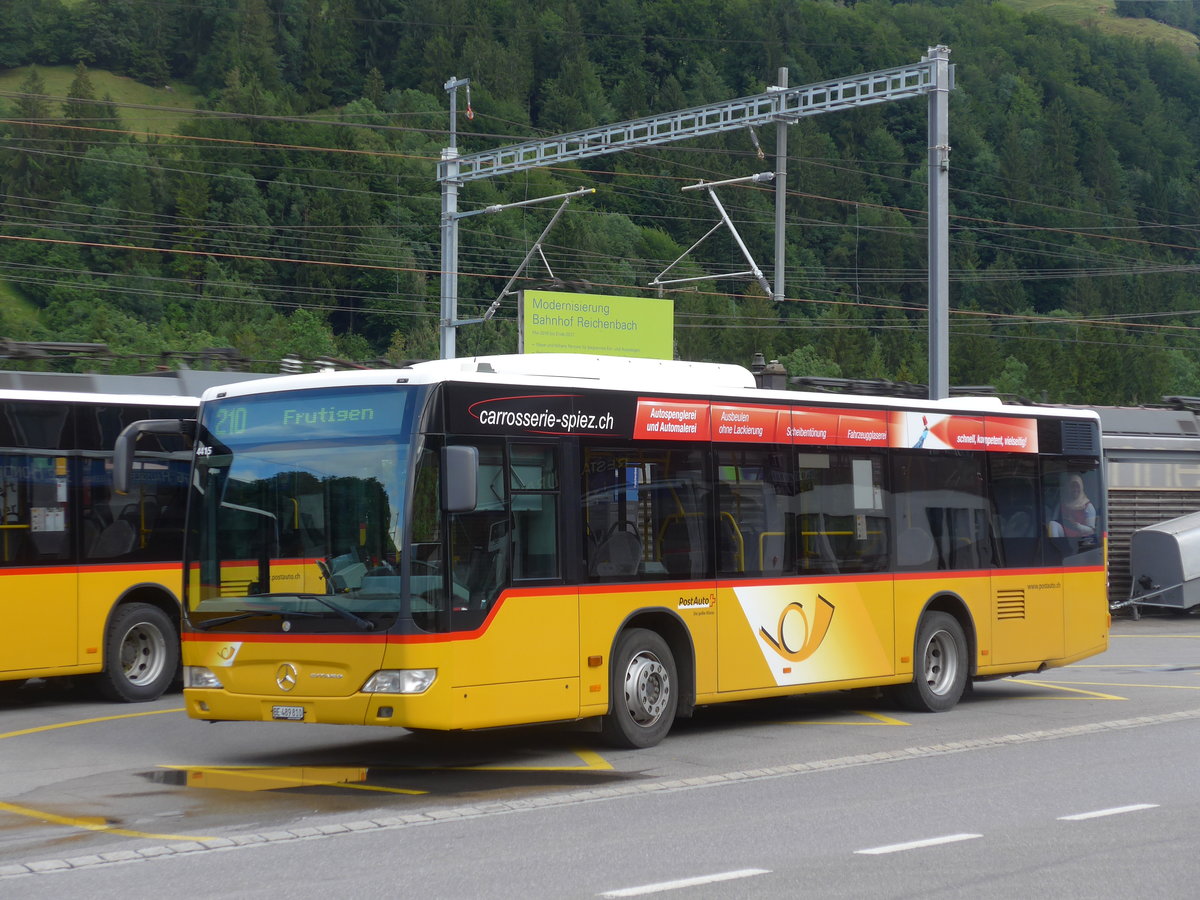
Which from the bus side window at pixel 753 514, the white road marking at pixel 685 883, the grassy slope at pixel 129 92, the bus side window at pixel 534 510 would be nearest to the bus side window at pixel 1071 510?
the bus side window at pixel 753 514

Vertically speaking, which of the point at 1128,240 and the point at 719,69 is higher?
the point at 719,69

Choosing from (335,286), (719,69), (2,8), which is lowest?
(335,286)

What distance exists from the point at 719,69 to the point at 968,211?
794 inches

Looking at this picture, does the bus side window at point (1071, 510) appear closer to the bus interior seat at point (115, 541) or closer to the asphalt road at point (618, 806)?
the asphalt road at point (618, 806)

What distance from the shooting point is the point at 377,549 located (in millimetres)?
10633

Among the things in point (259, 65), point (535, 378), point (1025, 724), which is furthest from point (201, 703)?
point (259, 65)

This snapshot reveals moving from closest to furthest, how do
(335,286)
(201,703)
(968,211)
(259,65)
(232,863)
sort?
1. (232,863)
2. (201,703)
3. (335,286)
4. (968,211)
5. (259,65)

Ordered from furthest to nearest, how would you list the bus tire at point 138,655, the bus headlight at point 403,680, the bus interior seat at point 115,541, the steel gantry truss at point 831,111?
the steel gantry truss at point 831,111, the bus tire at point 138,655, the bus interior seat at point 115,541, the bus headlight at point 403,680

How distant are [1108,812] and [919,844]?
154cm

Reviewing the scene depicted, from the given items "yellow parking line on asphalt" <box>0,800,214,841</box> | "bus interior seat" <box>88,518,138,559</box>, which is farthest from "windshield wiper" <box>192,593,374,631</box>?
"bus interior seat" <box>88,518,138,559</box>

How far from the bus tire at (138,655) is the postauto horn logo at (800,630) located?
604 centimetres

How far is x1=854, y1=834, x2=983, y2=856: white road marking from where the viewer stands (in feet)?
27.1

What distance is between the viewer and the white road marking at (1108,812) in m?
9.22

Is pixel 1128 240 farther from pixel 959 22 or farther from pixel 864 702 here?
pixel 864 702
